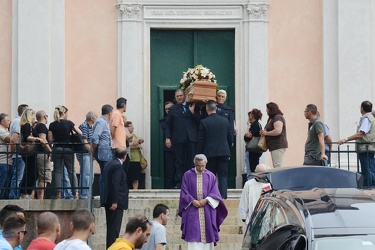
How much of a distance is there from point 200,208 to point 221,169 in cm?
267

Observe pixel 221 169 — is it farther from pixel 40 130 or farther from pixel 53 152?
pixel 40 130

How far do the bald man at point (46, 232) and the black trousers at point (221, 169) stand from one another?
28.9 ft

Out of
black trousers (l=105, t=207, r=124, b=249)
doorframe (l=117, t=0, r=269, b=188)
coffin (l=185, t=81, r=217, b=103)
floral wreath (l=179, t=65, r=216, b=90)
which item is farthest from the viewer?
doorframe (l=117, t=0, r=269, b=188)

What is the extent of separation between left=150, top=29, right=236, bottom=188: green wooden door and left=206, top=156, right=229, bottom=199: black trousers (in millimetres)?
4716

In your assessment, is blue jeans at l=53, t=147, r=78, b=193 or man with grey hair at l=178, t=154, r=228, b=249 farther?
blue jeans at l=53, t=147, r=78, b=193

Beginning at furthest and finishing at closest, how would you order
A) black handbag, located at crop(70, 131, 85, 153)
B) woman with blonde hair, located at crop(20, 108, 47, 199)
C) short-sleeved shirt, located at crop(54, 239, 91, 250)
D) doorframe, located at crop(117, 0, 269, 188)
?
doorframe, located at crop(117, 0, 269, 188) → black handbag, located at crop(70, 131, 85, 153) → woman with blonde hair, located at crop(20, 108, 47, 199) → short-sleeved shirt, located at crop(54, 239, 91, 250)

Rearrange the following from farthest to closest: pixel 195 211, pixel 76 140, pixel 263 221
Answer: pixel 76 140, pixel 195 211, pixel 263 221

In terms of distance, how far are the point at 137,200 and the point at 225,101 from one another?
5.07 metres

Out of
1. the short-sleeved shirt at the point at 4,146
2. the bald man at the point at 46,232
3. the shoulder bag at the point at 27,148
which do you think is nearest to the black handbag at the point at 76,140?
the shoulder bag at the point at 27,148

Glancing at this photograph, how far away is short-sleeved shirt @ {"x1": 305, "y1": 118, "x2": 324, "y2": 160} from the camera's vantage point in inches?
863

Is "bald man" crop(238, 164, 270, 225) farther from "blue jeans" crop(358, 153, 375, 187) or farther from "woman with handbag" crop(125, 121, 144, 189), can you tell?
"woman with handbag" crop(125, 121, 144, 189)

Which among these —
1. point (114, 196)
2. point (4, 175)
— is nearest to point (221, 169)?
point (114, 196)

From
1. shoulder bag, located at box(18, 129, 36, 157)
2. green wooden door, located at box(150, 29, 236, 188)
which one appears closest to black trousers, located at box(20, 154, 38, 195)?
shoulder bag, located at box(18, 129, 36, 157)

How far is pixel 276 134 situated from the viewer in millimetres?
23094
